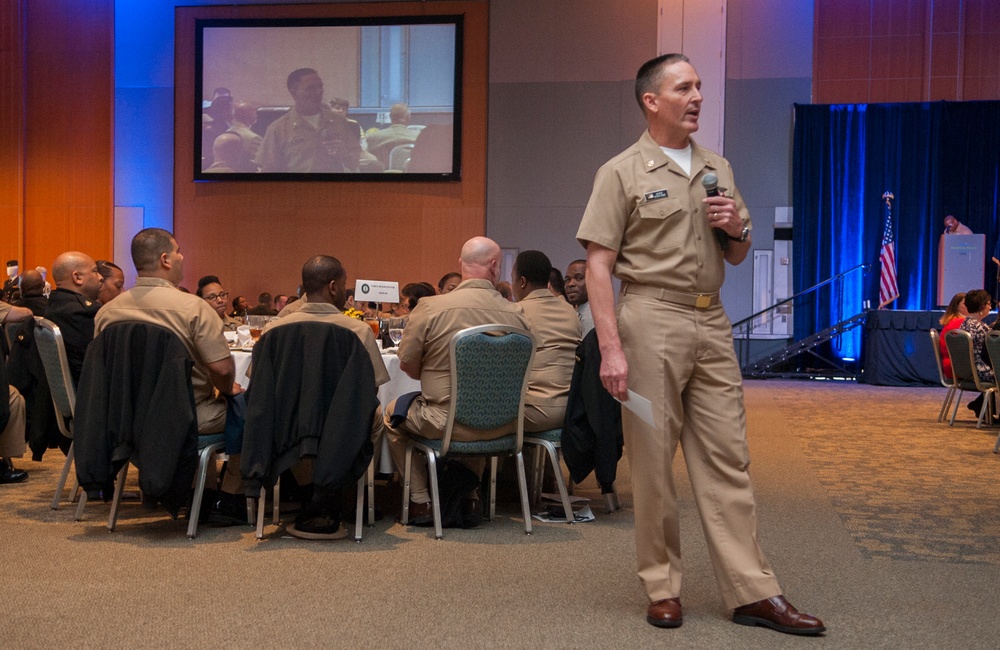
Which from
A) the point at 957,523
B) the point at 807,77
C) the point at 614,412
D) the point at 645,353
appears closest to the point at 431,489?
the point at 614,412

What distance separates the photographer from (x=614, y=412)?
4105 millimetres

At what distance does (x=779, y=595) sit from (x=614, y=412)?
60.4 inches

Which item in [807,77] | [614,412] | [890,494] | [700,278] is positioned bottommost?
[890,494]

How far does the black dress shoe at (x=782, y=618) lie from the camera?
2.60 metres

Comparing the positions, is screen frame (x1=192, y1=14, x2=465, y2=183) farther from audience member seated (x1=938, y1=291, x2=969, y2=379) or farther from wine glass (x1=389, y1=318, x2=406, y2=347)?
wine glass (x1=389, y1=318, x2=406, y2=347)

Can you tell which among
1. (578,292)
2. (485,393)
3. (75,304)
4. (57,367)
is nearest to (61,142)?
(75,304)

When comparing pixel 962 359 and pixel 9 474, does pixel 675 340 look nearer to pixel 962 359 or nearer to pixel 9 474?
pixel 9 474

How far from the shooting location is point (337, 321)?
12.2ft

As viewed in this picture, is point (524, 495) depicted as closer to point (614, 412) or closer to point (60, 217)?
point (614, 412)

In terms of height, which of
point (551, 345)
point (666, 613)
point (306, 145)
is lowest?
point (666, 613)

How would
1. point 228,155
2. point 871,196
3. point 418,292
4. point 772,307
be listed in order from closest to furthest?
point 418,292, point 772,307, point 871,196, point 228,155

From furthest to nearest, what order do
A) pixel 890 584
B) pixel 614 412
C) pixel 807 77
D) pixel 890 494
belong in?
1. pixel 807 77
2. pixel 890 494
3. pixel 614 412
4. pixel 890 584

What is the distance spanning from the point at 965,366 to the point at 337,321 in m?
5.55

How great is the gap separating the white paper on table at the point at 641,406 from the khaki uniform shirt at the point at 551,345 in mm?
1681
